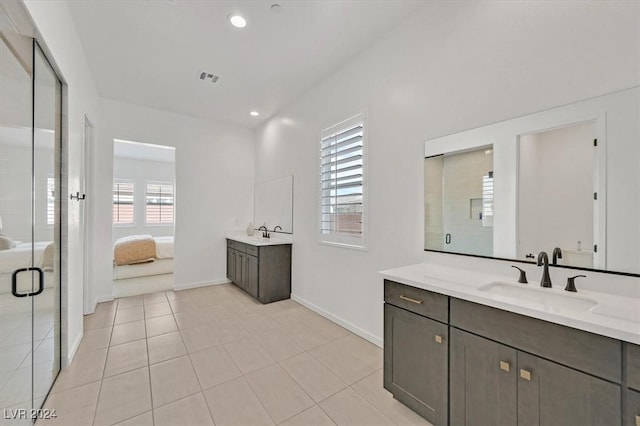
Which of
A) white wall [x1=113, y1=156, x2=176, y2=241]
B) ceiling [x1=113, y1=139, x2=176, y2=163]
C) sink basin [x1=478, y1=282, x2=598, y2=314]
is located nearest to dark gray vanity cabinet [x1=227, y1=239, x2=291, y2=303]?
sink basin [x1=478, y1=282, x2=598, y2=314]

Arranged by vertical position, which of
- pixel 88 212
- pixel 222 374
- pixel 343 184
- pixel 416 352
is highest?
pixel 343 184

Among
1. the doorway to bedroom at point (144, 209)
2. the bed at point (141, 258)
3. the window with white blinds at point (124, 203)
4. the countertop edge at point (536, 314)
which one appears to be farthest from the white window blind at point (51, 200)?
the window with white blinds at point (124, 203)

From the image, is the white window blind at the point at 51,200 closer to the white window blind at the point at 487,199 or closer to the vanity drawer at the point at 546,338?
the vanity drawer at the point at 546,338

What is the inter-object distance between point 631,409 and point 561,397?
20cm

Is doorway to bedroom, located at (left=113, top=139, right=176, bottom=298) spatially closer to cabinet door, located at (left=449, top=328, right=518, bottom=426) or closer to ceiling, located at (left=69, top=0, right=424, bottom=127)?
ceiling, located at (left=69, top=0, right=424, bottom=127)

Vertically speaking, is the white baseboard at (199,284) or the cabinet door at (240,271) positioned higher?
the cabinet door at (240,271)

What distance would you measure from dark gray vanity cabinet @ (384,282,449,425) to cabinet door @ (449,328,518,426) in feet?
0.20

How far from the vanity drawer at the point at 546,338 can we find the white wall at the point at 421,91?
0.65 metres

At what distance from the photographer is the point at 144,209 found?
7.74 meters

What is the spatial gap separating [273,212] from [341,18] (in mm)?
2944

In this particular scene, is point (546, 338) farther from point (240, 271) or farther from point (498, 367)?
point (240, 271)

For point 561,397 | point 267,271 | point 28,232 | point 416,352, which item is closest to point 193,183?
point 267,271

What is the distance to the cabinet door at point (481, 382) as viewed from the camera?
4.12 feet

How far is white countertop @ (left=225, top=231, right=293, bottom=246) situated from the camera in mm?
3960
